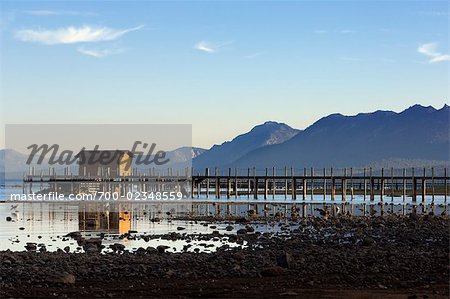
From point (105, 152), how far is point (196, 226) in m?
59.6

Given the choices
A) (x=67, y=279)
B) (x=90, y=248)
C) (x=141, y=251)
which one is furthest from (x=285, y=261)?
(x=90, y=248)

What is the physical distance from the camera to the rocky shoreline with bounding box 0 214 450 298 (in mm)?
Result: 19219

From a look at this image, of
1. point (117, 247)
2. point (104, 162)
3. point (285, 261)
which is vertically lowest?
point (117, 247)

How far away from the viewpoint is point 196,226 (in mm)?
45250

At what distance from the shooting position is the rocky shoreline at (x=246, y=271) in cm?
1922

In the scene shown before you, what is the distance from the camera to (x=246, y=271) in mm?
22375

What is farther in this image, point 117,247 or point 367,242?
point 117,247

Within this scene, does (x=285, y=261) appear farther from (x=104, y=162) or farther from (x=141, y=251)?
(x=104, y=162)

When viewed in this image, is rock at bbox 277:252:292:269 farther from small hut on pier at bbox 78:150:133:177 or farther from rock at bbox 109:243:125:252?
small hut on pier at bbox 78:150:133:177

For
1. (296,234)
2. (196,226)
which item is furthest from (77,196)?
(296,234)

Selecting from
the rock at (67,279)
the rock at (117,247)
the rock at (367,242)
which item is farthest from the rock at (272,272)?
the rock at (117,247)

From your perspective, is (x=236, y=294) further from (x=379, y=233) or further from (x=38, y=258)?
(x=379, y=233)

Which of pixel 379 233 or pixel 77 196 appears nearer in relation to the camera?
pixel 379 233

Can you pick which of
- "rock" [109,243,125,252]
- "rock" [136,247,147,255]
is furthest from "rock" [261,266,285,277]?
"rock" [109,243,125,252]
